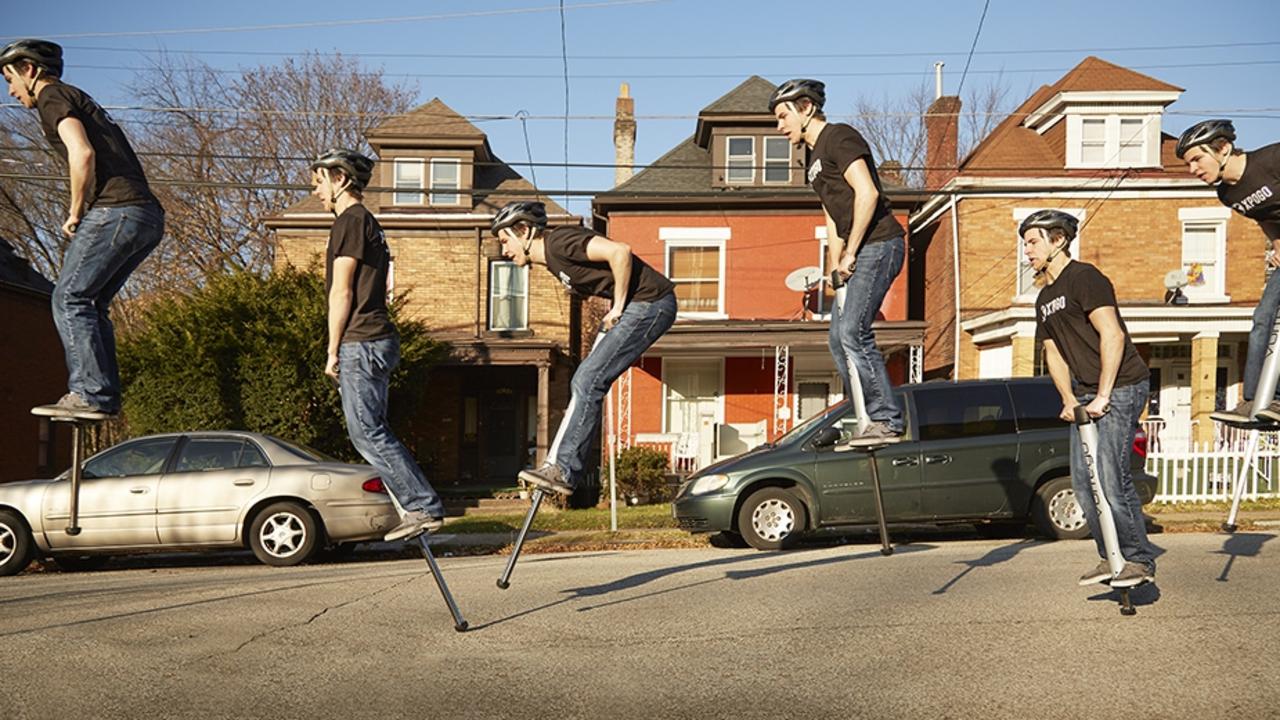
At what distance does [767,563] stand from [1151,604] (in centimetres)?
350

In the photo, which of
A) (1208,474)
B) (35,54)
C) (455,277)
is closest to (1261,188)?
(35,54)

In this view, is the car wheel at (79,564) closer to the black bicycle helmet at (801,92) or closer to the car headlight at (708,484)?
the car headlight at (708,484)

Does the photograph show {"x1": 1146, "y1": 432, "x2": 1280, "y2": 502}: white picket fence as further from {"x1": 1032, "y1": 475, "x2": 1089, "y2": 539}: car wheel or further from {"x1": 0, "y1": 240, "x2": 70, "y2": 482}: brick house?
{"x1": 0, "y1": 240, "x2": 70, "y2": 482}: brick house

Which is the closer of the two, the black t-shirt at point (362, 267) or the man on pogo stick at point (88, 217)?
the black t-shirt at point (362, 267)

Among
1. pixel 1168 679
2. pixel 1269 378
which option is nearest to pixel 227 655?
pixel 1168 679

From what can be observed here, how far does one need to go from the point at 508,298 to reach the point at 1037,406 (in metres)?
17.6

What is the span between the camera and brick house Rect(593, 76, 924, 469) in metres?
26.8

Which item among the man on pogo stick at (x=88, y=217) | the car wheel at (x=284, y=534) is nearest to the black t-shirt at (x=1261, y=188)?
the man on pogo stick at (x=88, y=217)

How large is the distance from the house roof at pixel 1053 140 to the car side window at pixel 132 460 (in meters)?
20.3

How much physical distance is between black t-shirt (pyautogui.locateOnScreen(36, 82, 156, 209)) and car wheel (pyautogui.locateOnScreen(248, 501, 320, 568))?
628 cm

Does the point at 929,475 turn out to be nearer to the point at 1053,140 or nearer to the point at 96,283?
the point at 96,283

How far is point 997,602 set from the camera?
648 cm

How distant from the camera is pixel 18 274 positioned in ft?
86.3

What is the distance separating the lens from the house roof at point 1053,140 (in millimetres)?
26500
